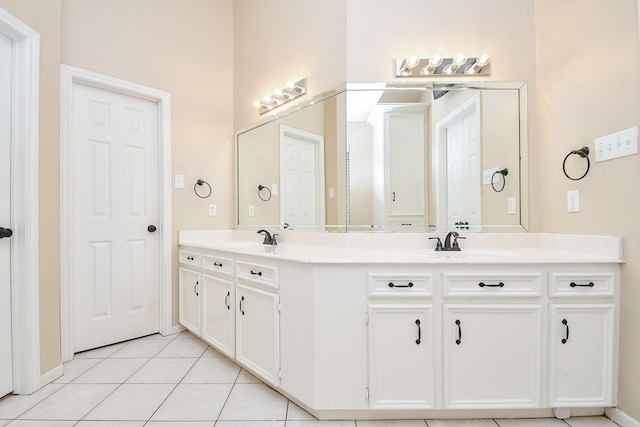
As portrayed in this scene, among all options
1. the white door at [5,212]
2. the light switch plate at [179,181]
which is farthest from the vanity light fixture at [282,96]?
the white door at [5,212]

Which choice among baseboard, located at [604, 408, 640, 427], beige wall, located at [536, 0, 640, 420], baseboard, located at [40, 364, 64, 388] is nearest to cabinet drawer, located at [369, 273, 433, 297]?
beige wall, located at [536, 0, 640, 420]

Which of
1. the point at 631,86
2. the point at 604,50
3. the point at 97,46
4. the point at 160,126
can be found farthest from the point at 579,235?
the point at 97,46

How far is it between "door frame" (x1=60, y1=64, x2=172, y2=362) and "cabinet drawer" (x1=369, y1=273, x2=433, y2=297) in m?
1.87

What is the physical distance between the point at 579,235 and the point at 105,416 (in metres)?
2.63

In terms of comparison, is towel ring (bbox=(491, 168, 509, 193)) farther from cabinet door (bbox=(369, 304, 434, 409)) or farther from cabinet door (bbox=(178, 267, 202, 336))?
cabinet door (bbox=(178, 267, 202, 336))

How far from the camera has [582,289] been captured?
4.60ft

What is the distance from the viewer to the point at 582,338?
1.40m

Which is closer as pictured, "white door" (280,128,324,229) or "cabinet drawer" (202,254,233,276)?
"cabinet drawer" (202,254,233,276)

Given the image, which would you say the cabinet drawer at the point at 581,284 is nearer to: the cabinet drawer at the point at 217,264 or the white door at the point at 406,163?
the white door at the point at 406,163

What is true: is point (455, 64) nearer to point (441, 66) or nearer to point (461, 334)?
point (441, 66)

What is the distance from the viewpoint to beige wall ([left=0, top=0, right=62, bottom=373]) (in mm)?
1758

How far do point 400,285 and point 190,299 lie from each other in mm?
1754

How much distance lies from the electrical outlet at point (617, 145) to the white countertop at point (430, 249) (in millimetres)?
400

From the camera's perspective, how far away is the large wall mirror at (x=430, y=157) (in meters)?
1.94
